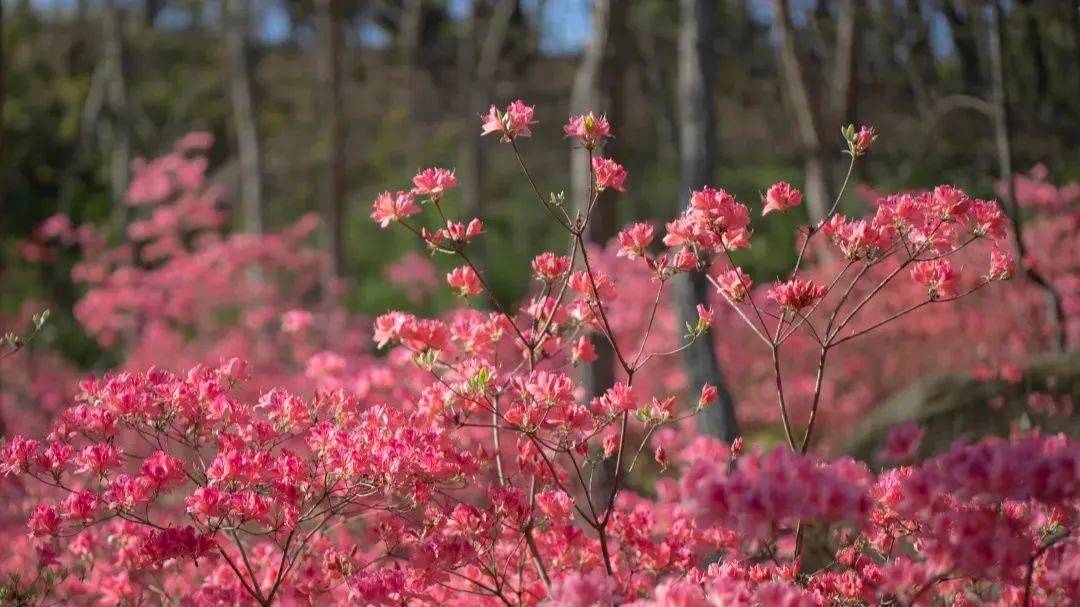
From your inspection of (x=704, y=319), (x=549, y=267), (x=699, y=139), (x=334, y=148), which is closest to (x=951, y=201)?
(x=704, y=319)

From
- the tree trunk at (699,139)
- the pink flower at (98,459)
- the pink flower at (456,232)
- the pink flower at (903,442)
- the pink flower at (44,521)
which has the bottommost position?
the pink flower at (44,521)

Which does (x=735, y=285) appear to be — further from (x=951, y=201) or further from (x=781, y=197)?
(x=951, y=201)

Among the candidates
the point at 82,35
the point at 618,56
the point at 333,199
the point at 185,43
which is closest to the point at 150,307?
the point at 333,199

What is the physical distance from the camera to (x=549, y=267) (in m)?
2.78

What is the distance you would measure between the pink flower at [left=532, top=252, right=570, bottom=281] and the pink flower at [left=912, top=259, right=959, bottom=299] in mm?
923

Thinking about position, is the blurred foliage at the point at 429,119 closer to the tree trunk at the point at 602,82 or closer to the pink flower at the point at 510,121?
the tree trunk at the point at 602,82

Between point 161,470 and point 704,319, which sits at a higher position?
point 704,319

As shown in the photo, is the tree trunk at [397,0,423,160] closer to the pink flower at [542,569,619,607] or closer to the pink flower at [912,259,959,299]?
the pink flower at [912,259,959,299]

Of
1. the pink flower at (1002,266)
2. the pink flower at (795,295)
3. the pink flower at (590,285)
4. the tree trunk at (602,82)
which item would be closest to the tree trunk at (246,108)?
the tree trunk at (602,82)

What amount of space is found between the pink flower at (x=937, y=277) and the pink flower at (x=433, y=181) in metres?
1.24

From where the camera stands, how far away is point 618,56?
19.5 ft

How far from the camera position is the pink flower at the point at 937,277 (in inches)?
107

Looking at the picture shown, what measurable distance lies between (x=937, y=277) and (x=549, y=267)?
1009mm

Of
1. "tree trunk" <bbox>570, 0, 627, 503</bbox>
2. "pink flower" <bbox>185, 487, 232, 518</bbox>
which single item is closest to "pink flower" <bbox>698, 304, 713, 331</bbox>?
"pink flower" <bbox>185, 487, 232, 518</bbox>
